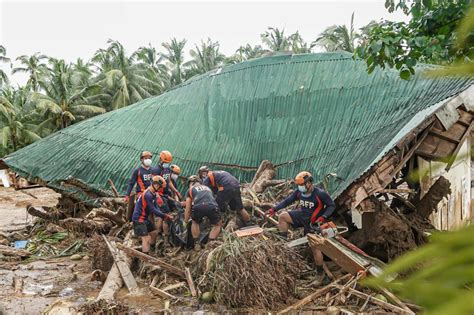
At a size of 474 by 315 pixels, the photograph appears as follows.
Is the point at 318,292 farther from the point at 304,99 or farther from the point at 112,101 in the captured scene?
the point at 112,101

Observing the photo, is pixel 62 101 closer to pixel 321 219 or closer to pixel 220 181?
pixel 220 181

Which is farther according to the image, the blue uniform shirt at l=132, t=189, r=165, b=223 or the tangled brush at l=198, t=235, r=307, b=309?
the blue uniform shirt at l=132, t=189, r=165, b=223

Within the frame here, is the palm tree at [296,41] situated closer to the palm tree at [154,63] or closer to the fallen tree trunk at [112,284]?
the palm tree at [154,63]

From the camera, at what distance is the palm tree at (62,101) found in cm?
3197

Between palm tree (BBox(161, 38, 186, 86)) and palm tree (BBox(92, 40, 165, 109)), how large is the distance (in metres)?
2.58

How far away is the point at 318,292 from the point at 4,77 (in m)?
37.9

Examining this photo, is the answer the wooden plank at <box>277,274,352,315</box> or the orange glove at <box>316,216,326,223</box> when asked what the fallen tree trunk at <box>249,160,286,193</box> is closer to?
the orange glove at <box>316,216,326,223</box>

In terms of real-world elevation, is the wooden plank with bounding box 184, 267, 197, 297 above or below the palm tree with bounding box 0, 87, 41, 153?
above

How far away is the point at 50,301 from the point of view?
8273 millimetres

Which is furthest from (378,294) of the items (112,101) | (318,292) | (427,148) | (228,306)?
(112,101)

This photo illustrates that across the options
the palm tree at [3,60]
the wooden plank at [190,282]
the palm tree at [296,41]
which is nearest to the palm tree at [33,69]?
the palm tree at [3,60]

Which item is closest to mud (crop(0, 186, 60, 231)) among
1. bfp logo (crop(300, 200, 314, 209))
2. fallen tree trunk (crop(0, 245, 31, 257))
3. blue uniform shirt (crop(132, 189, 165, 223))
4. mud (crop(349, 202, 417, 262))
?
fallen tree trunk (crop(0, 245, 31, 257))

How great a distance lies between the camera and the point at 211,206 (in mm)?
8531

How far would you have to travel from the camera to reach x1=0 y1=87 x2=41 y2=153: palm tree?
31.4 m
